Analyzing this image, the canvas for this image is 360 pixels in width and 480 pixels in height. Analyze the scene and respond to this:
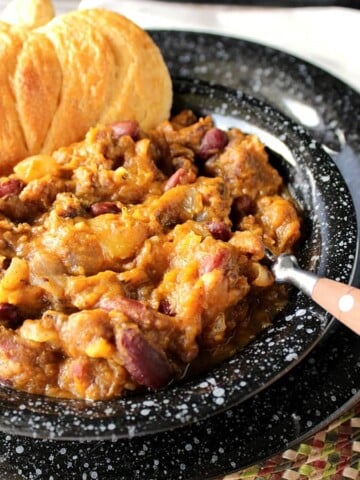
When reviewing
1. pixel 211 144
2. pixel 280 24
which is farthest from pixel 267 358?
pixel 280 24

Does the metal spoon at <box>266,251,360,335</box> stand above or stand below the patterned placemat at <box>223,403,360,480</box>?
above

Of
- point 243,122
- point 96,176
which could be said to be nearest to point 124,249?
point 96,176

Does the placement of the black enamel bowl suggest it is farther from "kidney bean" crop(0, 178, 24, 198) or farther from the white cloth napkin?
the white cloth napkin

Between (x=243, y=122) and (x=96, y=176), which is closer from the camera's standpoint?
(x=96, y=176)

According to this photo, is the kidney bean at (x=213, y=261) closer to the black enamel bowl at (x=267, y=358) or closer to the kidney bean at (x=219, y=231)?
the kidney bean at (x=219, y=231)

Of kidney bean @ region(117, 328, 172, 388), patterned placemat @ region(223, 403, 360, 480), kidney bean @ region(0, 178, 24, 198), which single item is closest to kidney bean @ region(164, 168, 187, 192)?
kidney bean @ region(0, 178, 24, 198)

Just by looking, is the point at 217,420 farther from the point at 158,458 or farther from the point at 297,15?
the point at 297,15

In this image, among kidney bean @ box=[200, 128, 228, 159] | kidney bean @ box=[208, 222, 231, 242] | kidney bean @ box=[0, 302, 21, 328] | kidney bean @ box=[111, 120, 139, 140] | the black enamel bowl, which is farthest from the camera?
kidney bean @ box=[200, 128, 228, 159]
